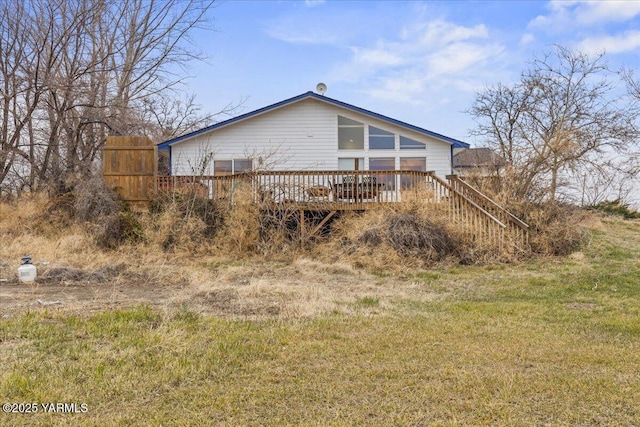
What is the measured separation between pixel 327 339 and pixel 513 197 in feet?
31.1

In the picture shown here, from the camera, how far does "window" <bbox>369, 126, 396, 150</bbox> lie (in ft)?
56.7

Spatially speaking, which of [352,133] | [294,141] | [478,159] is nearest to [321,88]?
[352,133]

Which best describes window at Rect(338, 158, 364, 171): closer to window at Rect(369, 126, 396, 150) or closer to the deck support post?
window at Rect(369, 126, 396, 150)

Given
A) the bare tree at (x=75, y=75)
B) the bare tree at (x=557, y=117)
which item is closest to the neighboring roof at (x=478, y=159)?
the bare tree at (x=557, y=117)

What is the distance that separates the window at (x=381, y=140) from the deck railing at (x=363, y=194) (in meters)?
2.94

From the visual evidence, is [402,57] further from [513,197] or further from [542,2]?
[513,197]

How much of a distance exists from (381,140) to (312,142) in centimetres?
248

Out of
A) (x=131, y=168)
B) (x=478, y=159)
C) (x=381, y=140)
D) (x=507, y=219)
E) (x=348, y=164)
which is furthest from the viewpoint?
(x=478, y=159)

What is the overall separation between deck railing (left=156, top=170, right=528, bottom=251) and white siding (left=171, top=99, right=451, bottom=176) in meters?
3.12

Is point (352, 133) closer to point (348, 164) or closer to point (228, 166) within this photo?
point (348, 164)

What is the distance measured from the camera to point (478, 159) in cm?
1895

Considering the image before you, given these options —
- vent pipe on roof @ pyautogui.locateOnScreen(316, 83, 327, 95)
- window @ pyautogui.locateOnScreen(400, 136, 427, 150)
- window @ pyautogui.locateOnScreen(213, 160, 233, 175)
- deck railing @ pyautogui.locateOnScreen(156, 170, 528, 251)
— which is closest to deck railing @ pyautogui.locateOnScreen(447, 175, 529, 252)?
deck railing @ pyautogui.locateOnScreen(156, 170, 528, 251)

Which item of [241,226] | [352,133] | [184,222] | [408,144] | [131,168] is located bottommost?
[241,226]

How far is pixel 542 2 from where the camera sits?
550 inches
